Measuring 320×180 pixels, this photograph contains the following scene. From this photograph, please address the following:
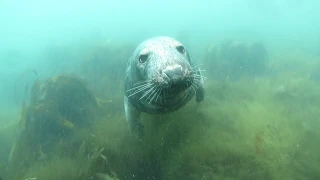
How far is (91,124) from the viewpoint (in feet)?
28.5

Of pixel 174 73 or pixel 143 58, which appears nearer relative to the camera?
pixel 174 73

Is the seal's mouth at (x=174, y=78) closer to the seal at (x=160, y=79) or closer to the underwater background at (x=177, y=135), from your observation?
the seal at (x=160, y=79)

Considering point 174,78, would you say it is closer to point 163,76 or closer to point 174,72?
point 174,72

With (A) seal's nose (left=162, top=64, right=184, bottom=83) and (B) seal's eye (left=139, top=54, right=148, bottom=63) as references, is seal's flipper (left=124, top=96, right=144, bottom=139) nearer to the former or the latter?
(B) seal's eye (left=139, top=54, right=148, bottom=63)

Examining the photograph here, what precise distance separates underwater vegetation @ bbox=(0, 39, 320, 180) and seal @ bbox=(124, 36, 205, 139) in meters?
0.79

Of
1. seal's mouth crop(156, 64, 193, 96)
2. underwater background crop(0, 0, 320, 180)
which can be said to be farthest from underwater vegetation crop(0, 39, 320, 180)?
seal's mouth crop(156, 64, 193, 96)

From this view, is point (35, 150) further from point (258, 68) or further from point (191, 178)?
point (258, 68)

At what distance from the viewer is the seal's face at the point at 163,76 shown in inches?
156

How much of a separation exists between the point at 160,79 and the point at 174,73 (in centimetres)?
26

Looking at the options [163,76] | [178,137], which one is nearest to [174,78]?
[163,76]

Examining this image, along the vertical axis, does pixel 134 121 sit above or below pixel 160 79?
below

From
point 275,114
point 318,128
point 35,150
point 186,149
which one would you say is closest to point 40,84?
point 35,150

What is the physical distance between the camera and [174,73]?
3900mm

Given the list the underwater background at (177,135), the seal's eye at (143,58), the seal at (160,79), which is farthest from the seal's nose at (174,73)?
the underwater background at (177,135)
